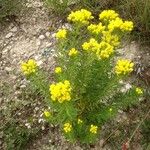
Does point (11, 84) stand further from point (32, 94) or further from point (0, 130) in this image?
point (0, 130)

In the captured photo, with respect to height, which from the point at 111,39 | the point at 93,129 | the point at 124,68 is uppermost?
the point at 111,39

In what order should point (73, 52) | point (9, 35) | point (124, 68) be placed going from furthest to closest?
point (9, 35) < point (73, 52) < point (124, 68)

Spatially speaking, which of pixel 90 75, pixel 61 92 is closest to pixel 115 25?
pixel 90 75

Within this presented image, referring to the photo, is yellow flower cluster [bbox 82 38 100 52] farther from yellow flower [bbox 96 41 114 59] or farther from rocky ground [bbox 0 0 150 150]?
rocky ground [bbox 0 0 150 150]

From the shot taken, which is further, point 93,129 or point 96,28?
point 93,129

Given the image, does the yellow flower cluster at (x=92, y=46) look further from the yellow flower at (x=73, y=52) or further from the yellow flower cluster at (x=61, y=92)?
the yellow flower cluster at (x=61, y=92)

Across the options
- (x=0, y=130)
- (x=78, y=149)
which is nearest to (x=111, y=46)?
(x=78, y=149)

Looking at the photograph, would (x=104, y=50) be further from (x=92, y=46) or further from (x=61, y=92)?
(x=61, y=92)

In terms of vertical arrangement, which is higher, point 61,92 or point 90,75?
point 61,92
